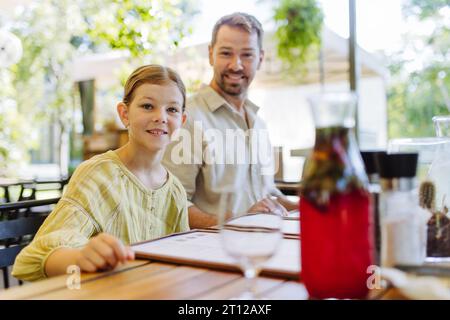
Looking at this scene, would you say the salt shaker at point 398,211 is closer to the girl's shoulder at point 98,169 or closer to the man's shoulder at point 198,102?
the girl's shoulder at point 98,169

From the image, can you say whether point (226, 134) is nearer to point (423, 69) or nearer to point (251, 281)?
point (251, 281)

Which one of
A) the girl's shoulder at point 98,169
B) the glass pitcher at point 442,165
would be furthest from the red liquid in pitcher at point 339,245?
the girl's shoulder at point 98,169

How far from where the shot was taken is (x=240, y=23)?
2.18 m

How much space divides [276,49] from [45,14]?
18.3ft

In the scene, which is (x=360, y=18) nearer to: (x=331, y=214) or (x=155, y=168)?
(x=155, y=168)

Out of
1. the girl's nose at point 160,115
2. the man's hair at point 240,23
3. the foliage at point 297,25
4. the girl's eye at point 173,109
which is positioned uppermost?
the foliage at point 297,25

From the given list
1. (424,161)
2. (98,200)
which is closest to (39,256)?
(98,200)

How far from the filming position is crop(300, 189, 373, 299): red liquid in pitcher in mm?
611

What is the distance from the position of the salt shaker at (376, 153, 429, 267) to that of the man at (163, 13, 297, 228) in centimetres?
118

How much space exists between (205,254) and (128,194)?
463mm

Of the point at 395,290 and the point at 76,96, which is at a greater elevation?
the point at 76,96

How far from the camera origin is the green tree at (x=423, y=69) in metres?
3.74

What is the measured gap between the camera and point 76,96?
8.63 meters

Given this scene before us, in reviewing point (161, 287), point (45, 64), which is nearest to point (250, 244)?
point (161, 287)
